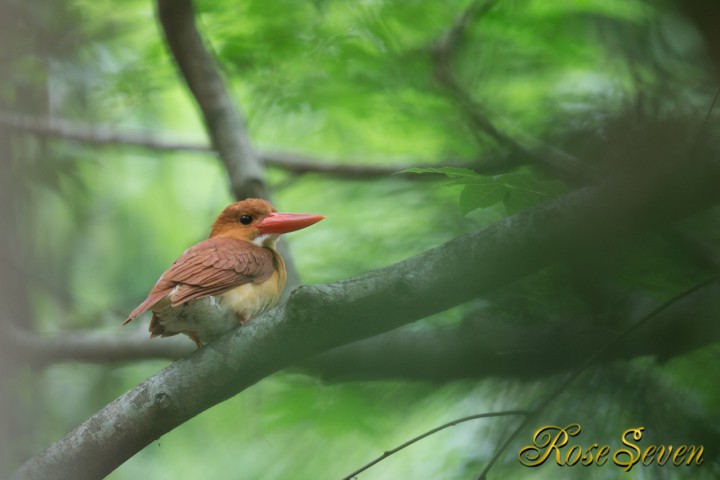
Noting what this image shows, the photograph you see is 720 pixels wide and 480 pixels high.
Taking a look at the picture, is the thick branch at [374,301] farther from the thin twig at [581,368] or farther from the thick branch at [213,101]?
the thick branch at [213,101]

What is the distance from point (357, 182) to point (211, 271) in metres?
1.83

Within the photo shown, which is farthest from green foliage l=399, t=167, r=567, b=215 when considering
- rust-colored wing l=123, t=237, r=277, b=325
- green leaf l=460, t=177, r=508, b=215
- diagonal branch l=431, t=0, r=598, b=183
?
rust-colored wing l=123, t=237, r=277, b=325

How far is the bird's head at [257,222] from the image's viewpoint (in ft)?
10.5

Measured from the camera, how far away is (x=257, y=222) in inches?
129

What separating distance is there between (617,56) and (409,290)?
3.54ft

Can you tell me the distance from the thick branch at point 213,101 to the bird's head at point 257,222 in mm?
300

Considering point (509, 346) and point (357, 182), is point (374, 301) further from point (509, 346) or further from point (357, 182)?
point (357, 182)


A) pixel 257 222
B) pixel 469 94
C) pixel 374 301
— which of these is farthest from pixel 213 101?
pixel 374 301

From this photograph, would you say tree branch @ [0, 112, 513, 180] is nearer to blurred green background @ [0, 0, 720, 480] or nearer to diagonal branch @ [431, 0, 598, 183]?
blurred green background @ [0, 0, 720, 480]

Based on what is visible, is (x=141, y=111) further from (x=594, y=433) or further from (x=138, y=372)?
(x=594, y=433)

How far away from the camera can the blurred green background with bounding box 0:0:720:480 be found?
2002 millimetres

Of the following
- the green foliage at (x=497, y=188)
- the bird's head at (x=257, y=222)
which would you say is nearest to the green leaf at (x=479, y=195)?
the green foliage at (x=497, y=188)

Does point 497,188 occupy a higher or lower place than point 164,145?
higher

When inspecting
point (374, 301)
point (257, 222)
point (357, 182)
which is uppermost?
point (374, 301)
